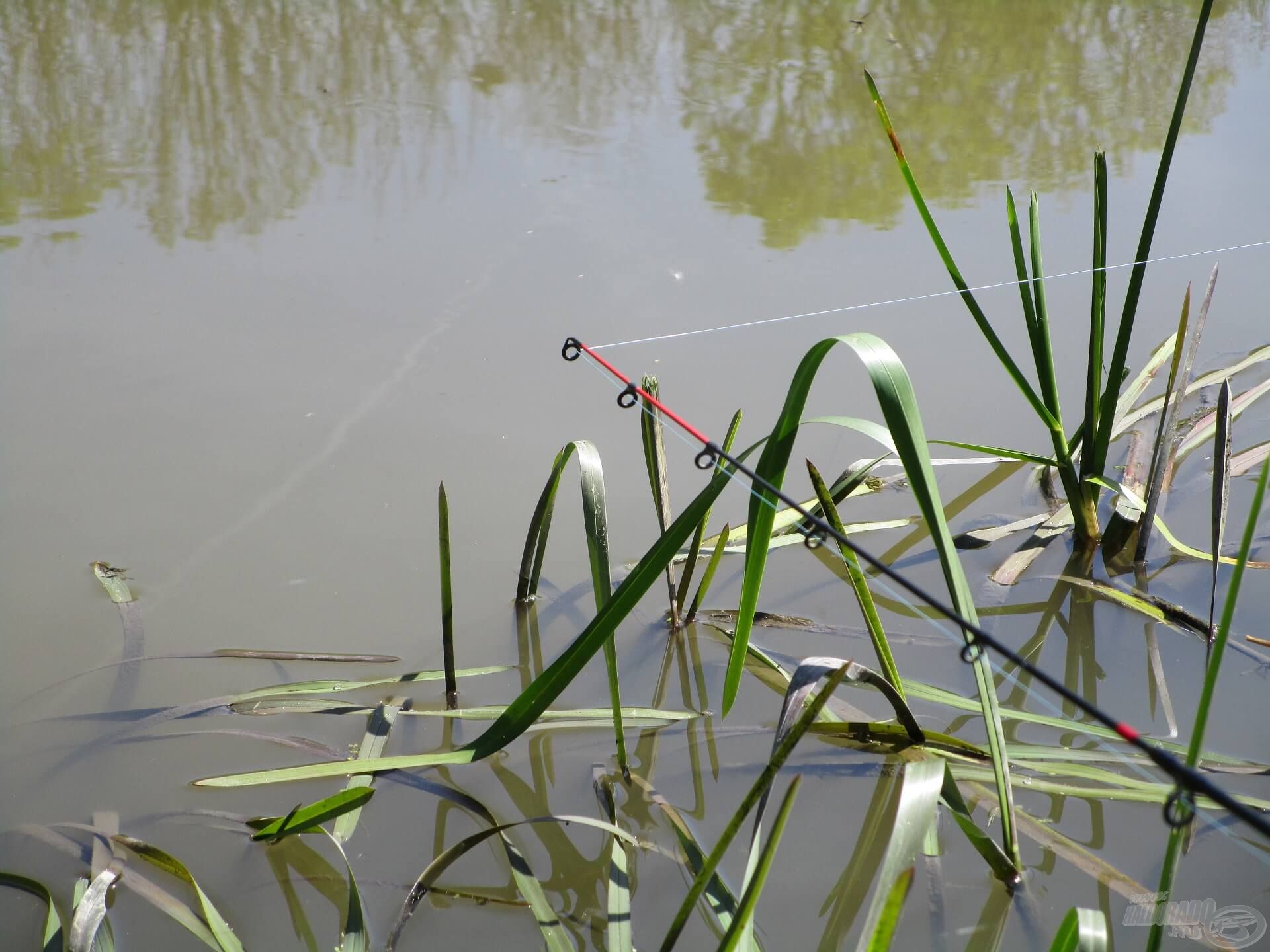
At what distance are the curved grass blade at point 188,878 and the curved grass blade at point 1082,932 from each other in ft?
2.40

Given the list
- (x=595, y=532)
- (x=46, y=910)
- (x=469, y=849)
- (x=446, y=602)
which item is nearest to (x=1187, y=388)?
(x=595, y=532)

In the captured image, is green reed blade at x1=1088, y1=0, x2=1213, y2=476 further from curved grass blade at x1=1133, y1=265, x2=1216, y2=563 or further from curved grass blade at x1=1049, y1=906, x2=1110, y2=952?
curved grass blade at x1=1049, y1=906, x2=1110, y2=952

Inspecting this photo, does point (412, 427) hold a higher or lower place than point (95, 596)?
higher

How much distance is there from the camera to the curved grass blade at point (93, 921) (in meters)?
0.93

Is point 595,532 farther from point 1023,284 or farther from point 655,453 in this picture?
point 1023,284

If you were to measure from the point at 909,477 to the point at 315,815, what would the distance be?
2.32 feet

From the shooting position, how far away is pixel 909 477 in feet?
3.08

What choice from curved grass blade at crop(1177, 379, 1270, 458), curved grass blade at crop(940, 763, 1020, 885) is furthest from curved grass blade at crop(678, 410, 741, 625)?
curved grass blade at crop(1177, 379, 1270, 458)

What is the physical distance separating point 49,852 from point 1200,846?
127 cm

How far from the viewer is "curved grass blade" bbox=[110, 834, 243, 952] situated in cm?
95

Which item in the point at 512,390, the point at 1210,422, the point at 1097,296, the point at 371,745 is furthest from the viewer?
the point at 512,390

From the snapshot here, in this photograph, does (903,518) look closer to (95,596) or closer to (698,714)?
(698,714)

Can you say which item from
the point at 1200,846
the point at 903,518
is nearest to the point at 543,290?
the point at 903,518

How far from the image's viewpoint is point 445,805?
1.16 m
